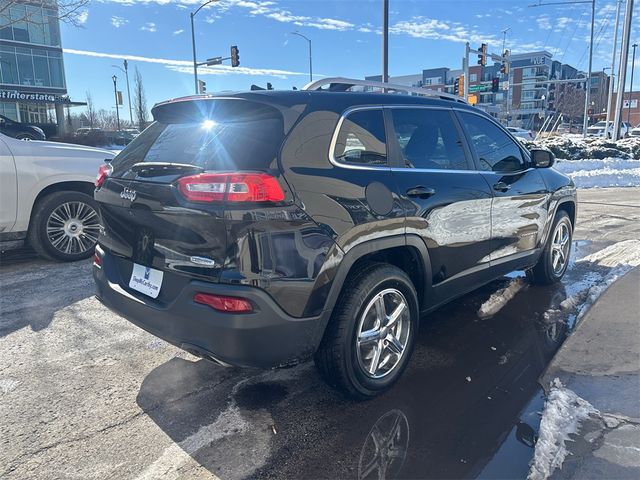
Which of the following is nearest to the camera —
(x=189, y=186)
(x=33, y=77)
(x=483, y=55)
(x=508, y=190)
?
(x=189, y=186)

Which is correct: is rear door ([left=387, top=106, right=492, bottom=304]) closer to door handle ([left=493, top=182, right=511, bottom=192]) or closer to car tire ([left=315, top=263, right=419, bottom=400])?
door handle ([left=493, top=182, right=511, bottom=192])

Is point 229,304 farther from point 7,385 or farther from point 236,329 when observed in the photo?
point 7,385

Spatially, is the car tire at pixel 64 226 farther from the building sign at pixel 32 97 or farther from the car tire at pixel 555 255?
the building sign at pixel 32 97

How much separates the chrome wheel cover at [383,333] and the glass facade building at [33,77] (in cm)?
4791

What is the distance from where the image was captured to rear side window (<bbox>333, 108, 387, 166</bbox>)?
9.43 ft

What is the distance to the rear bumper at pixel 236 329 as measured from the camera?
2.43 meters

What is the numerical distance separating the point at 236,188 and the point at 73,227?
4.26m

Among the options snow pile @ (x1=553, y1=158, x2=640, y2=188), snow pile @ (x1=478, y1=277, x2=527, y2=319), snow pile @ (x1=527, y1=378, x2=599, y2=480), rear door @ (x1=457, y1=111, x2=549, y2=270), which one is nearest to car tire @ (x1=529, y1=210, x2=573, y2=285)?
snow pile @ (x1=478, y1=277, x2=527, y2=319)

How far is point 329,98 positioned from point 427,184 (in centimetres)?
90

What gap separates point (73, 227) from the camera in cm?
585

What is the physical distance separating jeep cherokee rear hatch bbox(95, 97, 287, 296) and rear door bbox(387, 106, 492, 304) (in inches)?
39.4

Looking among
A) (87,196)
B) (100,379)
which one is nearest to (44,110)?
(87,196)

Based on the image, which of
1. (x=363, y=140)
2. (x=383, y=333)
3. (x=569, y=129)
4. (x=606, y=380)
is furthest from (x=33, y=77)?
(x=569, y=129)

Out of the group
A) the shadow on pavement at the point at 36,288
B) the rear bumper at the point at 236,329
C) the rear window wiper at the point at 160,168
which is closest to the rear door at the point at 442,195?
the rear bumper at the point at 236,329
